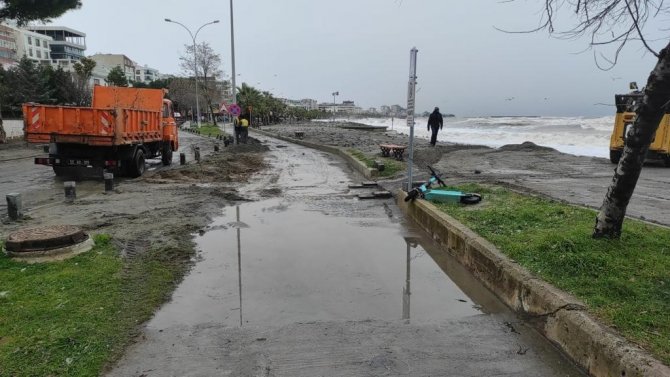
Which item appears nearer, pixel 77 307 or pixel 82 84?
pixel 77 307

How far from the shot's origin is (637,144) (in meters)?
4.62

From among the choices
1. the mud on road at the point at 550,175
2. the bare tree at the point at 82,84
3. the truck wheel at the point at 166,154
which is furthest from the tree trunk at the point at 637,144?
the bare tree at the point at 82,84

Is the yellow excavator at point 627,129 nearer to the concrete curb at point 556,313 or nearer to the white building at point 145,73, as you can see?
the concrete curb at point 556,313

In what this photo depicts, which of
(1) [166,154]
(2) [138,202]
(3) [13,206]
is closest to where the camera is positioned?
(3) [13,206]

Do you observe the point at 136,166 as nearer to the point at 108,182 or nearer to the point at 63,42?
the point at 108,182

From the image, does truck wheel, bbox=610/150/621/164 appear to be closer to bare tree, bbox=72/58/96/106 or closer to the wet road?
the wet road

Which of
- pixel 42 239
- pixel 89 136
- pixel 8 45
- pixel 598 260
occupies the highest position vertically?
pixel 8 45

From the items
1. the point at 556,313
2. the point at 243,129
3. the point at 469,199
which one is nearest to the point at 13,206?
the point at 469,199

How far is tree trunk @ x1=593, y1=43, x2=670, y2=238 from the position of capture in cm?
446

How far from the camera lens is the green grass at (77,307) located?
3359 millimetres

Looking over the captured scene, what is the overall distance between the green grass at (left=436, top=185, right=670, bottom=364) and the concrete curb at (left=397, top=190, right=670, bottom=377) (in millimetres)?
113

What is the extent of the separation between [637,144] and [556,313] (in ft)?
6.66

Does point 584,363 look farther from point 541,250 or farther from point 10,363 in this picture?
point 10,363

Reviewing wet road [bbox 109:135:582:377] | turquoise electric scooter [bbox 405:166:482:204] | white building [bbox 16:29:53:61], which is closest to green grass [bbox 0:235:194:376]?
wet road [bbox 109:135:582:377]
